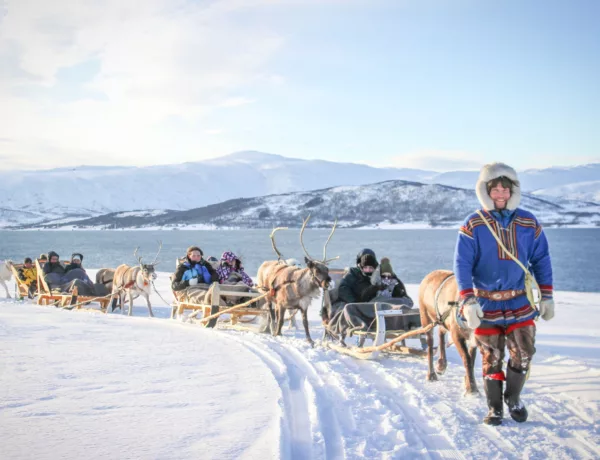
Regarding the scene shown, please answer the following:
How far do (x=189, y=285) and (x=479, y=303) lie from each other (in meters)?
8.99

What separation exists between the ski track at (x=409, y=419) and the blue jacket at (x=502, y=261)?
0.95m

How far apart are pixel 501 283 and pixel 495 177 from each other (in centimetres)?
93

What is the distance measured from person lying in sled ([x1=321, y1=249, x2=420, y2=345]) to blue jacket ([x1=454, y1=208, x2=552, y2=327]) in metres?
3.38

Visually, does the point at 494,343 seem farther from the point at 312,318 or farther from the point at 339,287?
the point at 312,318

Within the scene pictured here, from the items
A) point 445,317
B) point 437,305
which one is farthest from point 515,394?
point 437,305

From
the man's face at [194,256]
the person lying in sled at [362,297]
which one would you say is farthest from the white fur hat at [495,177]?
the man's face at [194,256]

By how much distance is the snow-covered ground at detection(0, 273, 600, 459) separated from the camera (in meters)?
4.30

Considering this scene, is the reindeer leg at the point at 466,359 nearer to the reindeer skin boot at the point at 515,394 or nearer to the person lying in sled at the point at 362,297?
the reindeer skin boot at the point at 515,394

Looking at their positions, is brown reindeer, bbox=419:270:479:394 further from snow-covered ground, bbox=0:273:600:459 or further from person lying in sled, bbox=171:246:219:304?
person lying in sled, bbox=171:246:219:304

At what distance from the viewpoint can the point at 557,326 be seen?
41.5 ft

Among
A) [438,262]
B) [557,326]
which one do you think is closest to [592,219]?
[438,262]

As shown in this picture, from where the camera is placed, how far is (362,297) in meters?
9.19

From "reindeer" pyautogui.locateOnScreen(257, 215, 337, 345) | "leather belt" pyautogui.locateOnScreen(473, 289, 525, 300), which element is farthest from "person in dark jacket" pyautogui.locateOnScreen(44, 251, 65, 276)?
"leather belt" pyautogui.locateOnScreen(473, 289, 525, 300)

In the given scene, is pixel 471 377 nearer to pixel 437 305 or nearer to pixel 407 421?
pixel 437 305
